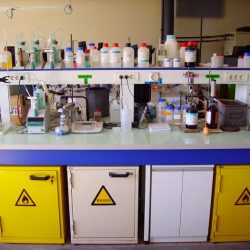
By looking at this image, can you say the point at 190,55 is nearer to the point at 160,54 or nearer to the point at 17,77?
the point at 160,54

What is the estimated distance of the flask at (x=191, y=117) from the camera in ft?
7.29

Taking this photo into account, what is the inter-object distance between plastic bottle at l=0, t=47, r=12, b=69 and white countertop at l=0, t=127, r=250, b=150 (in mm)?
521

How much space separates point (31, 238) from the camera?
Result: 2.19 metres

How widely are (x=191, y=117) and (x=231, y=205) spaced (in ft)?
2.22

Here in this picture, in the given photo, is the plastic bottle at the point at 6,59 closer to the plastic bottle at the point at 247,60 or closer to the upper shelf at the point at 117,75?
the upper shelf at the point at 117,75

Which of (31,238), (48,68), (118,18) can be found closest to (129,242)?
(31,238)

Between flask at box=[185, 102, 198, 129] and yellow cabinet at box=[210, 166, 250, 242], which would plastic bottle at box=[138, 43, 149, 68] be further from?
yellow cabinet at box=[210, 166, 250, 242]

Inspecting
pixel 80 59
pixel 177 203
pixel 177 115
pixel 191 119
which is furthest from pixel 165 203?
pixel 80 59

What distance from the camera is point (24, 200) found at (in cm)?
210

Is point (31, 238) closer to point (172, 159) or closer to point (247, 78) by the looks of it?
point (172, 159)

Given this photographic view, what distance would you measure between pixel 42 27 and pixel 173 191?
455cm

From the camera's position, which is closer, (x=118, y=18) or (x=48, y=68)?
(x=48, y=68)

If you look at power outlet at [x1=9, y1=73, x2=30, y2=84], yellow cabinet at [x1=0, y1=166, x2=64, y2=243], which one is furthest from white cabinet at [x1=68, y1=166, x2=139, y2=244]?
power outlet at [x1=9, y1=73, x2=30, y2=84]

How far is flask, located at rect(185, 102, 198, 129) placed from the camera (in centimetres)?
222
